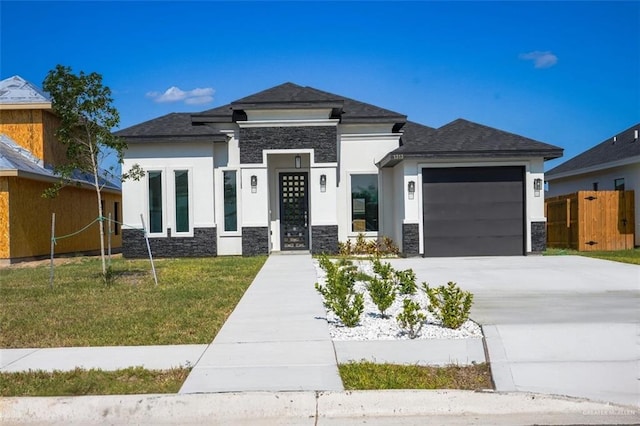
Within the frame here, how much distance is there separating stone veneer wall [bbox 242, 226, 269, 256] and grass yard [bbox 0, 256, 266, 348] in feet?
10.6

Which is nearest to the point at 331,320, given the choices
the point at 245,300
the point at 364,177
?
the point at 245,300

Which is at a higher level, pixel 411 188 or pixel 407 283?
pixel 411 188

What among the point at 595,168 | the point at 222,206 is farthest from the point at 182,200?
the point at 595,168

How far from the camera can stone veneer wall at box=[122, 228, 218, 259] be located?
20.3m

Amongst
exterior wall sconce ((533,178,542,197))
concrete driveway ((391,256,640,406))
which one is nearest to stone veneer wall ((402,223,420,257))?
concrete driveway ((391,256,640,406))

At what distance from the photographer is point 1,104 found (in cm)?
2136

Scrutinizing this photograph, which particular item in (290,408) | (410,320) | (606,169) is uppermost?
(606,169)

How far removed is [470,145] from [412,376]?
45.0 ft

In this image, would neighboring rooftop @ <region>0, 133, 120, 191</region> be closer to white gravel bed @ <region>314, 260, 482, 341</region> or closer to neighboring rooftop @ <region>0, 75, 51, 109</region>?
neighboring rooftop @ <region>0, 75, 51, 109</region>

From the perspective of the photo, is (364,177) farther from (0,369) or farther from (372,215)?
(0,369)

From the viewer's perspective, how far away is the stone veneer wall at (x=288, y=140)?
1977 centimetres

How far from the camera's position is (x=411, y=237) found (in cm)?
1902

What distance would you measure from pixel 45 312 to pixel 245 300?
333cm

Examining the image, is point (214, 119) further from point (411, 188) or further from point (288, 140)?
point (411, 188)
